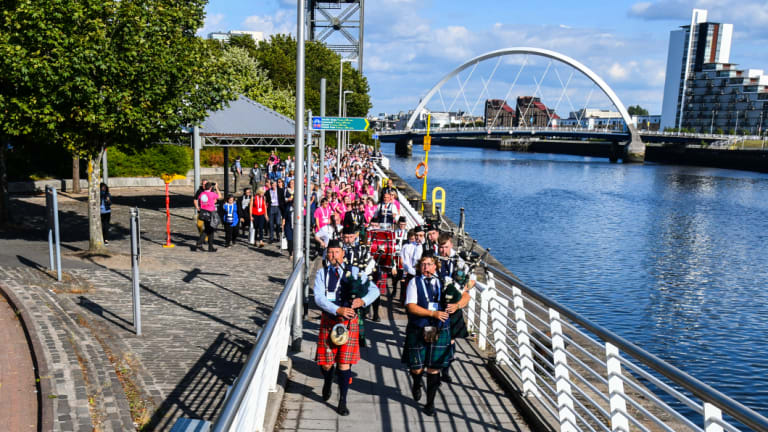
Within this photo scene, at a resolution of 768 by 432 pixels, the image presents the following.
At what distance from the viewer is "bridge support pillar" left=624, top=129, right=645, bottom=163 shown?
109 metres

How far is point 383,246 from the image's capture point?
40.4ft

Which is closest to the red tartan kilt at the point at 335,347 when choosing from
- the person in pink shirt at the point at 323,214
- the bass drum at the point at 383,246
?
the bass drum at the point at 383,246

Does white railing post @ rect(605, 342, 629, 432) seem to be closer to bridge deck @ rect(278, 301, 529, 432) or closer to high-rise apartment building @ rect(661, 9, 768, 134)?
bridge deck @ rect(278, 301, 529, 432)

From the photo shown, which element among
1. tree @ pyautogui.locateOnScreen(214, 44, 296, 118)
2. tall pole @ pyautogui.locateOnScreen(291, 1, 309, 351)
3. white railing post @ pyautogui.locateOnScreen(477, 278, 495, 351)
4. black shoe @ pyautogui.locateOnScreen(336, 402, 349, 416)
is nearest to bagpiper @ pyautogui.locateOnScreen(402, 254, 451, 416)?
black shoe @ pyautogui.locateOnScreen(336, 402, 349, 416)

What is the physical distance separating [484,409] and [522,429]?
22.3 inches

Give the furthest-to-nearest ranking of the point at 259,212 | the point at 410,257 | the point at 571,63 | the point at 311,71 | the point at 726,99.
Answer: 1. the point at 726,99
2. the point at 571,63
3. the point at 311,71
4. the point at 259,212
5. the point at 410,257

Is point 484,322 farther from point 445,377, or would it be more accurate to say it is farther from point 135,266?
point 135,266

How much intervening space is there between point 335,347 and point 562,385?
2.30m

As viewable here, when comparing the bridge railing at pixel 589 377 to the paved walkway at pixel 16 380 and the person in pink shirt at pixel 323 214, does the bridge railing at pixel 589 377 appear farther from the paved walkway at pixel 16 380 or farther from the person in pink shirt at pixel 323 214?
the paved walkway at pixel 16 380

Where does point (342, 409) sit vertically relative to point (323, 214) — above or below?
below

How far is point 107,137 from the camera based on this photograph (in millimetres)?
15102

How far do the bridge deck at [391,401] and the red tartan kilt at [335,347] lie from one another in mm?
566

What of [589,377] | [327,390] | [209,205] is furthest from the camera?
[209,205]

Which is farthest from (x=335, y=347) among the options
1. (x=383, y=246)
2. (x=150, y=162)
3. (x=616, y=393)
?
(x=150, y=162)
